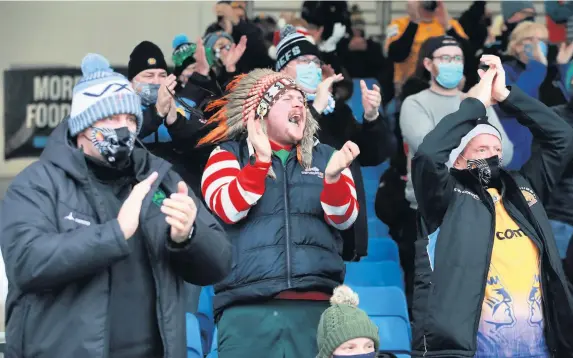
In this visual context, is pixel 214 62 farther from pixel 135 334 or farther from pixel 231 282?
pixel 135 334

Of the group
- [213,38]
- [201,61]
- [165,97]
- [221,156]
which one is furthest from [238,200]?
[213,38]

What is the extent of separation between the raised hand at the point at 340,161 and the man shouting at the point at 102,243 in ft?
2.46

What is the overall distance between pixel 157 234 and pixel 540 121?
221 centimetres

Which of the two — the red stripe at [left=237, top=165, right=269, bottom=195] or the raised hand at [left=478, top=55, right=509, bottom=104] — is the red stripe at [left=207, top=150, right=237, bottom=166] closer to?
the red stripe at [left=237, top=165, right=269, bottom=195]

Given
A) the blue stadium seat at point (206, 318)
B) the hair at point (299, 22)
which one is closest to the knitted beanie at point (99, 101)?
the blue stadium seat at point (206, 318)

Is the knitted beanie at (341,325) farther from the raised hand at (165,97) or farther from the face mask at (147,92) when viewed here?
the face mask at (147,92)

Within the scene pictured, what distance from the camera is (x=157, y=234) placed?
366 centimetres

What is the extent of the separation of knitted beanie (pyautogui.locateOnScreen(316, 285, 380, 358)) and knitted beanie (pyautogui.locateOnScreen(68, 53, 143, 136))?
119 centimetres

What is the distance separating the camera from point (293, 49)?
6.07 m

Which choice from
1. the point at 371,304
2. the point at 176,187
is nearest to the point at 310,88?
the point at 371,304

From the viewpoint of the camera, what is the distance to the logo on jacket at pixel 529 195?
4762 millimetres

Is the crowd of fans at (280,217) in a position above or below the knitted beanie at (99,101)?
below

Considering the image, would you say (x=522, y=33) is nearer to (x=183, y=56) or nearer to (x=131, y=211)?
(x=183, y=56)

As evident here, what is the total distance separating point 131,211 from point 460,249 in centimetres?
177
